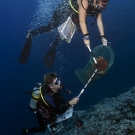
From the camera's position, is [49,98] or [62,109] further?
[62,109]

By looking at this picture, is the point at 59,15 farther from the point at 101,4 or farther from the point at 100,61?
the point at 100,61

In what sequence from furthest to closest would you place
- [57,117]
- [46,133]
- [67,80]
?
[67,80], [46,133], [57,117]

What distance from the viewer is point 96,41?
12.5 m

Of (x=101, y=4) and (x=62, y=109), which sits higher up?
(x=101, y=4)

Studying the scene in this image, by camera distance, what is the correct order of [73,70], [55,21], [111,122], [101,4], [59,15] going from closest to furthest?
1. [101,4]
2. [111,122]
3. [59,15]
4. [55,21]
5. [73,70]

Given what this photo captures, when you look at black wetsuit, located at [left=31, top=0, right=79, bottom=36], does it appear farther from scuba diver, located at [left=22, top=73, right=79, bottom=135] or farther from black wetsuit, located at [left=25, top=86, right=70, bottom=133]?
black wetsuit, located at [left=25, top=86, right=70, bottom=133]

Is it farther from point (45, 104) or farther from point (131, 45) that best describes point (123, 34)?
point (45, 104)

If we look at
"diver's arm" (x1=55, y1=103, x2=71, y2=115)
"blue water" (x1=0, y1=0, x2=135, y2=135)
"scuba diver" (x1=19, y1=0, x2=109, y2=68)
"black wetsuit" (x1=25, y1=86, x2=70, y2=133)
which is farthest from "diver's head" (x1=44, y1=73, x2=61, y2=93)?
"blue water" (x1=0, y1=0, x2=135, y2=135)

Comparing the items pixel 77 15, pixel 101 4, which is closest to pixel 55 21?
pixel 77 15

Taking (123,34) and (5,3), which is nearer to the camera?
(123,34)

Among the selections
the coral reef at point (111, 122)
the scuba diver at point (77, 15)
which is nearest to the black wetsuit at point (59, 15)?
the scuba diver at point (77, 15)

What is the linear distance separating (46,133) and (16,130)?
4184mm

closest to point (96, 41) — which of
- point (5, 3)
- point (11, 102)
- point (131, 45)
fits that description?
point (131, 45)

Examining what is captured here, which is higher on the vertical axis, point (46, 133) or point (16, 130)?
point (46, 133)
